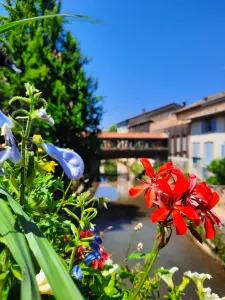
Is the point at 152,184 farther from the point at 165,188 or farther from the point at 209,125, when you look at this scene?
the point at 209,125

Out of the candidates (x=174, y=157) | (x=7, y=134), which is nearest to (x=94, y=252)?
(x=7, y=134)

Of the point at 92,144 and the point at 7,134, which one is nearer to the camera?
the point at 7,134

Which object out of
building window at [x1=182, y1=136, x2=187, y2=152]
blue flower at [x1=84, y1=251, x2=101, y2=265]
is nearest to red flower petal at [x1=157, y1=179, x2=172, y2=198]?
blue flower at [x1=84, y1=251, x2=101, y2=265]

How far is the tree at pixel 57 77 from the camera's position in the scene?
1153cm

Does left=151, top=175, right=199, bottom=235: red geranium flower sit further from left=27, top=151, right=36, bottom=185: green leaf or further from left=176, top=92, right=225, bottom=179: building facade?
left=176, top=92, right=225, bottom=179: building facade

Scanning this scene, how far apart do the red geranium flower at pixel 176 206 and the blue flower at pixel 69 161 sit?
0.94ft

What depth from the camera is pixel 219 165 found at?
16.2m

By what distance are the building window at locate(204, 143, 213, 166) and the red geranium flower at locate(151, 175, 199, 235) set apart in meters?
21.6

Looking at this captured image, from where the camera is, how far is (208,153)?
71.0 feet

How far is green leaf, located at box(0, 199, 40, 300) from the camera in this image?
432mm

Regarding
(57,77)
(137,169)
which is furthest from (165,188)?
(137,169)

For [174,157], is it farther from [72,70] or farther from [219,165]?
[72,70]

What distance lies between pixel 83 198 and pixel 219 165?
1643cm

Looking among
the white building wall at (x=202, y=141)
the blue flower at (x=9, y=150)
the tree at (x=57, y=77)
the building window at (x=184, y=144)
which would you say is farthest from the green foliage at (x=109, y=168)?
the blue flower at (x=9, y=150)
